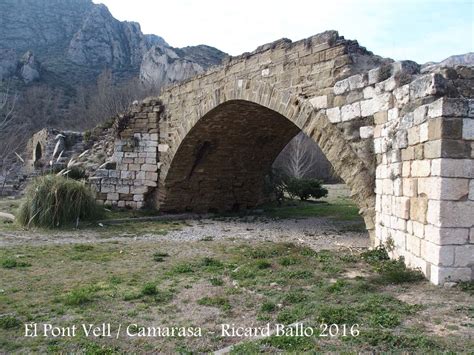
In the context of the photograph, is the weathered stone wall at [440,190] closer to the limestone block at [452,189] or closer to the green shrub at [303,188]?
the limestone block at [452,189]

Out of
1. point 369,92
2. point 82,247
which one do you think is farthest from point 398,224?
point 82,247

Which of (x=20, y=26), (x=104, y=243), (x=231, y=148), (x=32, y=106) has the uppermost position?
(x=20, y=26)

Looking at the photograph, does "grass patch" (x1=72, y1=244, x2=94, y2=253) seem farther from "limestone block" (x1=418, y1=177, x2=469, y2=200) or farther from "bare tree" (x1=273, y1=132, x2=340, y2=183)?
"bare tree" (x1=273, y1=132, x2=340, y2=183)

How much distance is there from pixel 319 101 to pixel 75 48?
58015 millimetres

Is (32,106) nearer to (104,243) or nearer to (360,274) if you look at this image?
(104,243)

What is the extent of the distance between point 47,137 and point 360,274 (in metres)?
18.9

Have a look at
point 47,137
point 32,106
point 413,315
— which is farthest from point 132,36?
point 413,315

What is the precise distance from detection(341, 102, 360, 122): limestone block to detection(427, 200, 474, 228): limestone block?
100.0 inches

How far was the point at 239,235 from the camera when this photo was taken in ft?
30.0

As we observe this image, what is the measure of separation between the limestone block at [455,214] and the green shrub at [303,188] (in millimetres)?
12115

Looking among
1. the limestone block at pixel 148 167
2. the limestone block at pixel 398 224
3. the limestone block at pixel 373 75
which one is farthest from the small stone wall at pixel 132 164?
the limestone block at pixel 398 224

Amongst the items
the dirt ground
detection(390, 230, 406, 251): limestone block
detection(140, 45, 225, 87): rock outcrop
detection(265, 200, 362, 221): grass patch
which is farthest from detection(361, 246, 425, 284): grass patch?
detection(140, 45, 225, 87): rock outcrop

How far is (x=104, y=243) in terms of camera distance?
7773 mm

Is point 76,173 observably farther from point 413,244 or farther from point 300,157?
point 300,157
